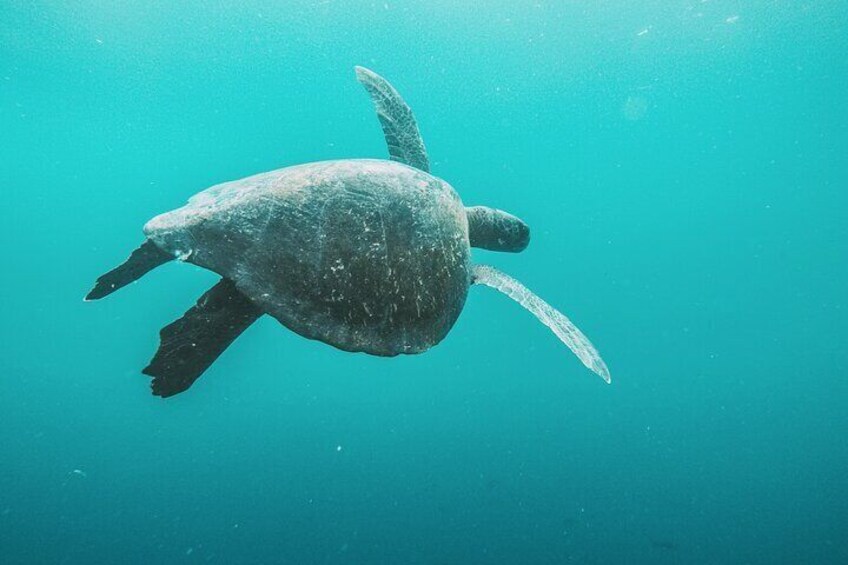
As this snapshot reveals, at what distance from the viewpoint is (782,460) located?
1805 centimetres

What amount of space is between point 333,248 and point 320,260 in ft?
0.34

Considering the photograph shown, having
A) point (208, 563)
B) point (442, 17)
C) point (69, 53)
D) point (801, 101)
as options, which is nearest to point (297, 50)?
point (442, 17)

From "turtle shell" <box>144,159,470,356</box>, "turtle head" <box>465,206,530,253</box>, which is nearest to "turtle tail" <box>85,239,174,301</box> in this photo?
"turtle shell" <box>144,159,470,356</box>

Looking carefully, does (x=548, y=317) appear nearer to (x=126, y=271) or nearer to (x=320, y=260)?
(x=320, y=260)

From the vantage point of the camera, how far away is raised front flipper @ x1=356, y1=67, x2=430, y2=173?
15.5 ft

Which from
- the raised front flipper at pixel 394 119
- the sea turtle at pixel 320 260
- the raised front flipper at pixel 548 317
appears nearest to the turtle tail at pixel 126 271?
the sea turtle at pixel 320 260

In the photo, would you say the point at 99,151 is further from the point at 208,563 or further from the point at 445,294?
the point at 445,294

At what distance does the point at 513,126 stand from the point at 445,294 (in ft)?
136

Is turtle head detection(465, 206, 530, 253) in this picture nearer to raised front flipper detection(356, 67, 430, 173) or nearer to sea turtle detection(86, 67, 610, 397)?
raised front flipper detection(356, 67, 430, 173)

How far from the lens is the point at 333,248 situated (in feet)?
8.17

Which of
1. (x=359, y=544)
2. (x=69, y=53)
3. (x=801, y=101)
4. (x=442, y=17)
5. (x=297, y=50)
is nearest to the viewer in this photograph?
(x=359, y=544)

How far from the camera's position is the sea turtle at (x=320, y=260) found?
7.77 ft

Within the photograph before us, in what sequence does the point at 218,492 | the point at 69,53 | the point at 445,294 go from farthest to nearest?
the point at 69,53 → the point at 218,492 → the point at 445,294

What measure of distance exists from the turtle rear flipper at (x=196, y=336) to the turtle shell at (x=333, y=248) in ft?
1.13
